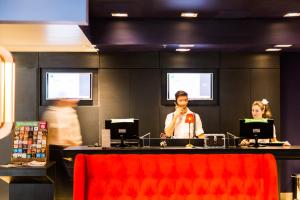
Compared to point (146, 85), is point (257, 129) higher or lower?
lower

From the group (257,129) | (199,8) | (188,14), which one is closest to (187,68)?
(188,14)

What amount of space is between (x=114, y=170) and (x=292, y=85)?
5317 millimetres

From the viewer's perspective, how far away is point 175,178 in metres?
5.29

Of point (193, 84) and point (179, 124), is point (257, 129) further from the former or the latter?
point (193, 84)

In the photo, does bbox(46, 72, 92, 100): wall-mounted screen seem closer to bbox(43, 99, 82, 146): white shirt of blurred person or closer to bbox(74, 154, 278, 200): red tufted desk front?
bbox(43, 99, 82, 146): white shirt of blurred person

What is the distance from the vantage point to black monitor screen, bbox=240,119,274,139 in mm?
6469

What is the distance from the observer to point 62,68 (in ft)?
29.3

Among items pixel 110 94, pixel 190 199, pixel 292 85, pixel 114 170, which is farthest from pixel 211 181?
pixel 292 85

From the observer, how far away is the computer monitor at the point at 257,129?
6469 mm

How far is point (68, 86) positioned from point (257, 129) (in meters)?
3.77

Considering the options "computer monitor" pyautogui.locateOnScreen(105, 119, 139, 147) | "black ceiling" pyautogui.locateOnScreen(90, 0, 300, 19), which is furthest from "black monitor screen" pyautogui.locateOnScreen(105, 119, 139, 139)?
"black ceiling" pyautogui.locateOnScreen(90, 0, 300, 19)

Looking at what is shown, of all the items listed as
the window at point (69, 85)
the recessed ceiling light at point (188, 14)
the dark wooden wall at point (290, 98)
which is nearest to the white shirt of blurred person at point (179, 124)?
the recessed ceiling light at point (188, 14)

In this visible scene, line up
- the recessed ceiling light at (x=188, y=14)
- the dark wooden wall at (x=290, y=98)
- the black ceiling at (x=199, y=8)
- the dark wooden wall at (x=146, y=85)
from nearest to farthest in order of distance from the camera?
the black ceiling at (x=199, y=8) → the recessed ceiling light at (x=188, y=14) → the dark wooden wall at (x=146, y=85) → the dark wooden wall at (x=290, y=98)

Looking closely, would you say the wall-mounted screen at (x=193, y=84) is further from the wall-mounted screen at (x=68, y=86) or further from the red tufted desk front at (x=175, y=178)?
the red tufted desk front at (x=175, y=178)
